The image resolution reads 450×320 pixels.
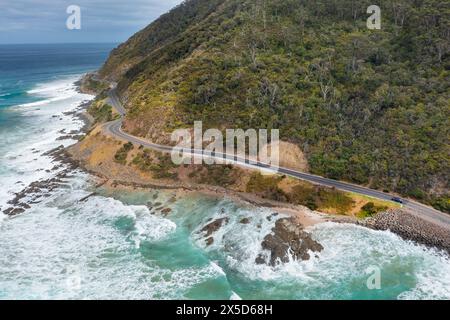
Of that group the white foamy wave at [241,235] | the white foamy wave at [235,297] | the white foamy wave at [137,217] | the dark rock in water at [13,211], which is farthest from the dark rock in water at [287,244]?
the dark rock in water at [13,211]

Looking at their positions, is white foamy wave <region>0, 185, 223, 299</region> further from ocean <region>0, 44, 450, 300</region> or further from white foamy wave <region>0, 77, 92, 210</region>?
white foamy wave <region>0, 77, 92, 210</region>

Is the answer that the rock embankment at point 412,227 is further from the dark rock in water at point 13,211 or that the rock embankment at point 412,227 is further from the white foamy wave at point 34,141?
the white foamy wave at point 34,141

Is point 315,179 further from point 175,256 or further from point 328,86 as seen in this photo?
point 328,86

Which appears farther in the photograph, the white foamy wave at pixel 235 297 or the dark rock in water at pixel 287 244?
the dark rock in water at pixel 287 244

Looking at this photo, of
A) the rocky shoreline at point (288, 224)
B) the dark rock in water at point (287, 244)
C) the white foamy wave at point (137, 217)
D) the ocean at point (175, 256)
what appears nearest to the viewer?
the ocean at point (175, 256)

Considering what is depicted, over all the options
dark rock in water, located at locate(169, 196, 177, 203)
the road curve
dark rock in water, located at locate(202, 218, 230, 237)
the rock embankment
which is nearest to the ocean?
dark rock in water, located at locate(169, 196, 177, 203)

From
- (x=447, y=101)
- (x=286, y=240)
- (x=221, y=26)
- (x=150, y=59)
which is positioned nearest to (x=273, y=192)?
(x=286, y=240)

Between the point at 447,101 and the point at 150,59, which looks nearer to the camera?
the point at 447,101

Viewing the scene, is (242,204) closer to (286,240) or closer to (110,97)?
(286,240)
